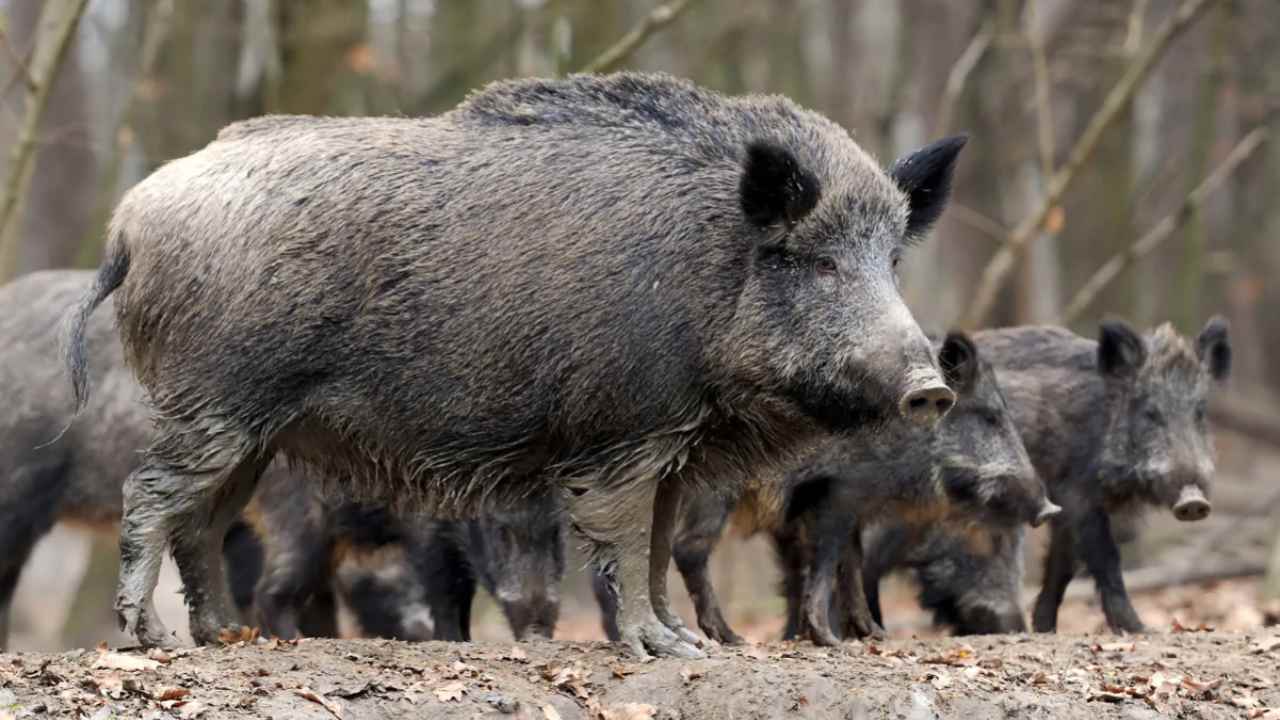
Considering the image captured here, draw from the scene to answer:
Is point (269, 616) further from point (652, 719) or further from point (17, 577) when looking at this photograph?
point (652, 719)

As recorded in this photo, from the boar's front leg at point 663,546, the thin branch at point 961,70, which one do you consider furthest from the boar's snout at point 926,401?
the thin branch at point 961,70

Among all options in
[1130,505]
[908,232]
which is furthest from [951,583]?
[908,232]

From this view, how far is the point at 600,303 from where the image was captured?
273 inches

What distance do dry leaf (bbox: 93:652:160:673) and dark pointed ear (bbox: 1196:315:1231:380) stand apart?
5.78m

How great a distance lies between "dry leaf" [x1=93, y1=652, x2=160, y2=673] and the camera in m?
6.22

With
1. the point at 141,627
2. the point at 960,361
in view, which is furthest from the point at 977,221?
the point at 141,627

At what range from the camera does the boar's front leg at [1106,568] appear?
9.47 metres

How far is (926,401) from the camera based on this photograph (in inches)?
258

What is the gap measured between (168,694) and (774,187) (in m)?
2.74

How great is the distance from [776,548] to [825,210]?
292 centimetres

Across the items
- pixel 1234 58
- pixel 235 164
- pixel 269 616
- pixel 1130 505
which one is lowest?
pixel 269 616

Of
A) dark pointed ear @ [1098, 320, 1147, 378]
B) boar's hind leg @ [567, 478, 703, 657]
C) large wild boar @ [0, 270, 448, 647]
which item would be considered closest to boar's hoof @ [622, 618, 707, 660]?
boar's hind leg @ [567, 478, 703, 657]

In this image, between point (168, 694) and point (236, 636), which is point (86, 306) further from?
point (168, 694)

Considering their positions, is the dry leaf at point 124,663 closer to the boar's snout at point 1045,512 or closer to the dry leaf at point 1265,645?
the boar's snout at point 1045,512
